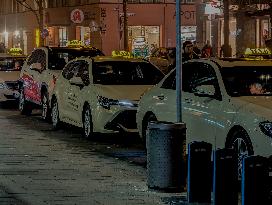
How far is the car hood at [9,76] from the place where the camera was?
76.9ft

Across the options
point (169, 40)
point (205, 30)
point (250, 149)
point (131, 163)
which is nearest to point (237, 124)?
point (250, 149)

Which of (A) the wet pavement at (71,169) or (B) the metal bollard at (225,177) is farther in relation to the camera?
(A) the wet pavement at (71,169)

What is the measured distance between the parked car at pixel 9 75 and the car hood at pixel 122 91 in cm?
791

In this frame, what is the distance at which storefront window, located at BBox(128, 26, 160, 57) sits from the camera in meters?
57.4

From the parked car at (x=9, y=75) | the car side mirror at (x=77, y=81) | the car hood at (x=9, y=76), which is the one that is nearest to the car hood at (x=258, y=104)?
the car side mirror at (x=77, y=81)

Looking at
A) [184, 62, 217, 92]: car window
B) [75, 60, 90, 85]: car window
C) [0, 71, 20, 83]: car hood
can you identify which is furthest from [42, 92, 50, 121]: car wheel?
[184, 62, 217, 92]: car window

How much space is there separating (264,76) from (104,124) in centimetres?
414

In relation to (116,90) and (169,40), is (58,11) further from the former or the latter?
(116,90)

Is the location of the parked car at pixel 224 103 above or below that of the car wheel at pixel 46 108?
above

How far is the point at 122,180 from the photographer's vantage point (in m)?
10.8

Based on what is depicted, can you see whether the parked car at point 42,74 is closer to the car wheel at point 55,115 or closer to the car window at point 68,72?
the car wheel at point 55,115

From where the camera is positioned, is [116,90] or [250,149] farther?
[116,90]

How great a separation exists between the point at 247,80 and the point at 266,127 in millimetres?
1881

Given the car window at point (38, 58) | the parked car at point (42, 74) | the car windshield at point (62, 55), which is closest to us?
the parked car at point (42, 74)
